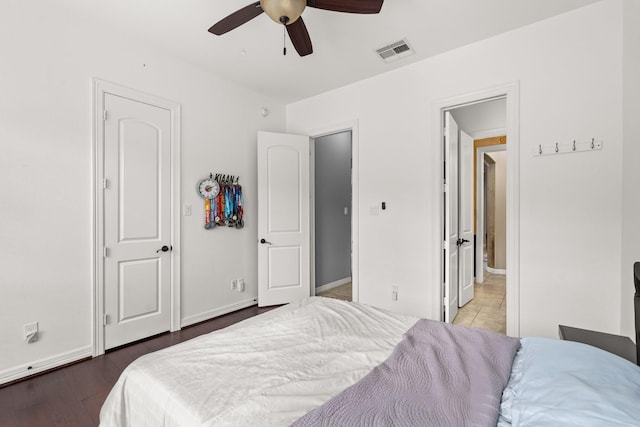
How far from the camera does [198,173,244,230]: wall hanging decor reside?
3.19 metres

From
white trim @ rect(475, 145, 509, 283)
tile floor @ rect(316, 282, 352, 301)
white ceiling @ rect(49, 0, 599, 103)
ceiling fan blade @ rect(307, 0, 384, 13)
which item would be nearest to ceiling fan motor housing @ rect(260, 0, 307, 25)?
ceiling fan blade @ rect(307, 0, 384, 13)

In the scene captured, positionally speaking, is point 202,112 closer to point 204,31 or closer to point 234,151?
point 234,151

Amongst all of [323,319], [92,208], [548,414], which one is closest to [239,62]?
[92,208]

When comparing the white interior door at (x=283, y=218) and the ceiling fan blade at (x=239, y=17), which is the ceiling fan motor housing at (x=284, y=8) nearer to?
the ceiling fan blade at (x=239, y=17)

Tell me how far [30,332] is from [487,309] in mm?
4306

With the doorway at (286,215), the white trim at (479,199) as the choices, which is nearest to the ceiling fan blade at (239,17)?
the doorway at (286,215)

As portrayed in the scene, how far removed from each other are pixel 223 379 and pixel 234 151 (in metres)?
2.86

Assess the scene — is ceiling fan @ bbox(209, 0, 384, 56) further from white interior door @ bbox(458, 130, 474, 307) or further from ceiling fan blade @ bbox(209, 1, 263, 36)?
white interior door @ bbox(458, 130, 474, 307)

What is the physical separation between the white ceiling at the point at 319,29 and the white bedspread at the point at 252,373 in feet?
7.37

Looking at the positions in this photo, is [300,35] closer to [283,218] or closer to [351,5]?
[351,5]

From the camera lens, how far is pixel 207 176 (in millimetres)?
3230

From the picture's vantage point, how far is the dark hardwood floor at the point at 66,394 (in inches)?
67.6

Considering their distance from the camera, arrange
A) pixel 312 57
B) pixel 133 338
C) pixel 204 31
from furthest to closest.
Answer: pixel 312 57
pixel 133 338
pixel 204 31

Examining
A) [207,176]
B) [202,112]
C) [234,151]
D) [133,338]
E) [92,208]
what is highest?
[202,112]
